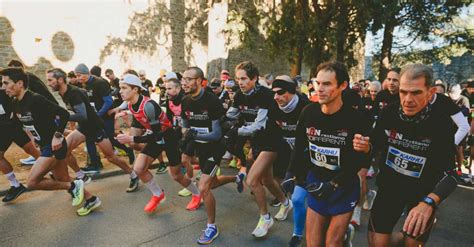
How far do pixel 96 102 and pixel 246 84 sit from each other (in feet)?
13.2

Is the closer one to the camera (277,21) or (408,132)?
(408,132)

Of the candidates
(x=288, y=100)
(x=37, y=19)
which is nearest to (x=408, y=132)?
(x=288, y=100)

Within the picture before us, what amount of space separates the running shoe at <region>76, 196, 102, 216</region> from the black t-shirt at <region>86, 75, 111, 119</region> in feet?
8.87

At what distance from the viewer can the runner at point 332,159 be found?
2525 mm

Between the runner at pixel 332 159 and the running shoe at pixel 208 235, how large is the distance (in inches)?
60.1

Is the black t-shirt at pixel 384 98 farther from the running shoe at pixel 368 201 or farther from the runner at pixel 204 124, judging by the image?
the runner at pixel 204 124

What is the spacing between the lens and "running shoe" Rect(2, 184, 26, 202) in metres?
4.77

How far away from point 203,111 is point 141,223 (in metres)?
1.83

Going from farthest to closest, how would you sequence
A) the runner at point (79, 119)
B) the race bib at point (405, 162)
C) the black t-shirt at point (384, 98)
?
the black t-shirt at point (384, 98) < the runner at point (79, 119) < the race bib at point (405, 162)

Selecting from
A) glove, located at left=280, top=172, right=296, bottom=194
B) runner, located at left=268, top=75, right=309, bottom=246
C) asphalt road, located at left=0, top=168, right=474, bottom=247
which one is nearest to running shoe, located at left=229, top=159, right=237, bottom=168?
asphalt road, located at left=0, top=168, right=474, bottom=247

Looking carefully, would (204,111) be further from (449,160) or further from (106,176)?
(106,176)

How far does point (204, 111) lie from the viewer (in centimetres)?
401

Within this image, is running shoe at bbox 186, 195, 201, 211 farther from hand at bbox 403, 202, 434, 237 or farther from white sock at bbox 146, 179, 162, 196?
hand at bbox 403, 202, 434, 237

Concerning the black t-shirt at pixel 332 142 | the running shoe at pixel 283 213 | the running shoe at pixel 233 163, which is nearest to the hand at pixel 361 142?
the black t-shirt at pixel 332 142
